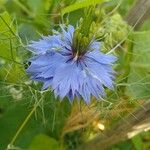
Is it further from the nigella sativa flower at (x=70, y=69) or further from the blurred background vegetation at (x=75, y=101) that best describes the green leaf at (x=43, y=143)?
the nigella sativa flower at (x=70, y=69)

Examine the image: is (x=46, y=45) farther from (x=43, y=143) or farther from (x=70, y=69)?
(x=43, y=143)

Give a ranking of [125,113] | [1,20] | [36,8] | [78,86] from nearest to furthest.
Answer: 1. [78,86]
2. [1,20]
3. [125,113]
4. [36,8]

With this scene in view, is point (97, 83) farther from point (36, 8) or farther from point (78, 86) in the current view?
point (36, 8)

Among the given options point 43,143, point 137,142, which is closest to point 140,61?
point 137,142

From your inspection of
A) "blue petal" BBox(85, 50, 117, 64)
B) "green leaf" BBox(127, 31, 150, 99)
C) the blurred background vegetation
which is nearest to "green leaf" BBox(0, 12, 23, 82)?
the blurred background vegetation

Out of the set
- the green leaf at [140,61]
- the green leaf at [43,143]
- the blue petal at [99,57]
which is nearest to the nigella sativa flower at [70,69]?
the blue petal at [99,57]

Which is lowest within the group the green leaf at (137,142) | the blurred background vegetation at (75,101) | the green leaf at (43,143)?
the green leaf at (137,142)

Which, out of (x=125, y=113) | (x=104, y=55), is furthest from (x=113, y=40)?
(x=104, y=55)
